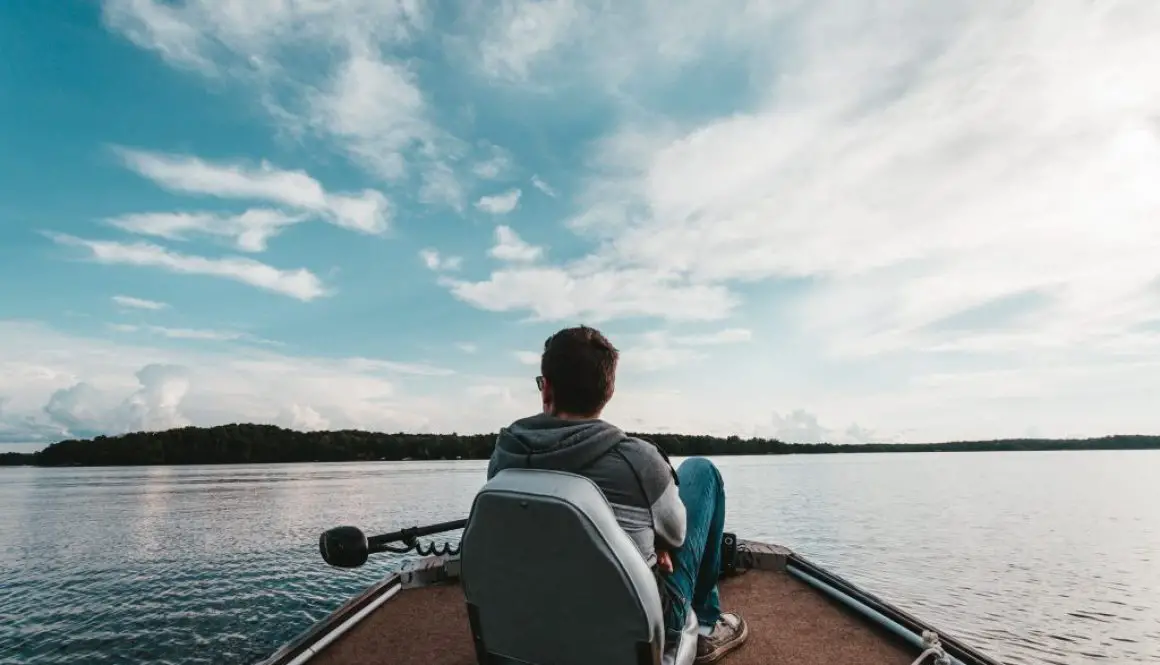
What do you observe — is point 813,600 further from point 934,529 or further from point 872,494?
point 872,494

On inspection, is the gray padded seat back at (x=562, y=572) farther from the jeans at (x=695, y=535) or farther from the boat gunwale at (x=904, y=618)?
the boat gunwale at (x=904, y=618)

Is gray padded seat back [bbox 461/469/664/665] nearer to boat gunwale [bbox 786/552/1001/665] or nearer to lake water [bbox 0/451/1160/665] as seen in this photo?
boat gunwale [bbox 786/552/1001/665]

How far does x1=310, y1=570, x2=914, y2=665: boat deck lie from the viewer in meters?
5.53

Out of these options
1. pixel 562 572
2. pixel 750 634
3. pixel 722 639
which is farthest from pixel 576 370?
pixel 750 634

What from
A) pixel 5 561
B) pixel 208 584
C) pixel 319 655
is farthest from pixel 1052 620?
pixel 5 561

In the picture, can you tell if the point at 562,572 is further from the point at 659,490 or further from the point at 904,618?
the point at 904,618

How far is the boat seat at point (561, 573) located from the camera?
2.68 m

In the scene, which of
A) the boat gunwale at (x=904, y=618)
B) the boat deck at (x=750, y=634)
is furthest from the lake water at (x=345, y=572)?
the boat gunwale at (x=904, y=618)

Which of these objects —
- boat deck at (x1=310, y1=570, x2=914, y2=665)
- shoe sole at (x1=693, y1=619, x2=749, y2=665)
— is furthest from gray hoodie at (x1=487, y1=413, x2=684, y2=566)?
boat deck at (x1=310, y1=570, x2=914, y2=665)

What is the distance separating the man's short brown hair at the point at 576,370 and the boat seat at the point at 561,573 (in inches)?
18.1

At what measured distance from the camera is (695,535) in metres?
3.89

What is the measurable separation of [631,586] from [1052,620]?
685 inches

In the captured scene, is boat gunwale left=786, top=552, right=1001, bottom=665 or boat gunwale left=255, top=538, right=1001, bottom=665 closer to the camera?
boat gunwale left=786, top=552, right=1001, bottom=665

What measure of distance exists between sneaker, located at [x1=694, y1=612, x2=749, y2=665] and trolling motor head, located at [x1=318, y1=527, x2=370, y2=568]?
2939 mm
